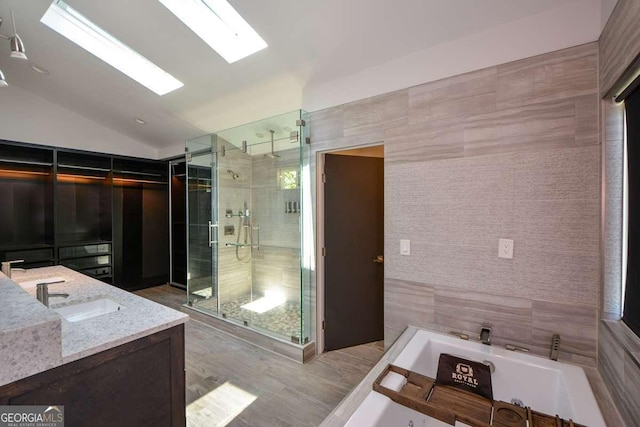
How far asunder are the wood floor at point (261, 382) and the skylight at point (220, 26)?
2.99 m

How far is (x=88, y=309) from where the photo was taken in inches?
72.9

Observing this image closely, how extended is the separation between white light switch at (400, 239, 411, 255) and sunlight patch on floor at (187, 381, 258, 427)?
167 cm

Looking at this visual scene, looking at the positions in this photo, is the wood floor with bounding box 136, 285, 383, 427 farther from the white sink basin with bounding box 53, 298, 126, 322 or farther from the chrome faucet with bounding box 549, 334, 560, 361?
the chrome faucet with bounding box 549, 334, 560, 361

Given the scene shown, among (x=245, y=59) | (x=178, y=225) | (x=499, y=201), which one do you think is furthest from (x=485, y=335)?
(x=178, y=225)

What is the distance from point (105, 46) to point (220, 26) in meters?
1.58

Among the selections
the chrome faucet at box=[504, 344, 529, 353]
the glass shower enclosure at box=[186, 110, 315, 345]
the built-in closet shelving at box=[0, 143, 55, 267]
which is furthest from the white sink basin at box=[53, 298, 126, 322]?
the built-in closet shelving at box=[0, 143, 55, 267]

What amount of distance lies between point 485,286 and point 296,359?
1.84 m

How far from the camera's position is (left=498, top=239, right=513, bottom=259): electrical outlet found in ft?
5.80

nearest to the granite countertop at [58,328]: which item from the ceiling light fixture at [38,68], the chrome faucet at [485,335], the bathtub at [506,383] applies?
the bathtub at [506,383]

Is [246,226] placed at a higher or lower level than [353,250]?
higher

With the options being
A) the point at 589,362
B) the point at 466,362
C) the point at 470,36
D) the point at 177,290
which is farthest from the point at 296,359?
the point at 177,290

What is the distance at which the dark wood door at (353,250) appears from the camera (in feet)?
9.26

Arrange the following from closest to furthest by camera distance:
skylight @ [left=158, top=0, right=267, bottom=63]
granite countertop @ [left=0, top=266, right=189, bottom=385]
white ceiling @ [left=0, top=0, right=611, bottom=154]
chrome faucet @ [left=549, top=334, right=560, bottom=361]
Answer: granite countertop @ [left=0, top=266, right=189, bottom=385] → chrome faucet @ [left=549, top=334, right=560, bottom=361] → white ceiling @ [left=0, top=0, right=611, bottom=154] → skylight @ [left=158, top=0, right=267, bottom=63]

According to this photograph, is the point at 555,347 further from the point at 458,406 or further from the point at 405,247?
the point at 405,247
